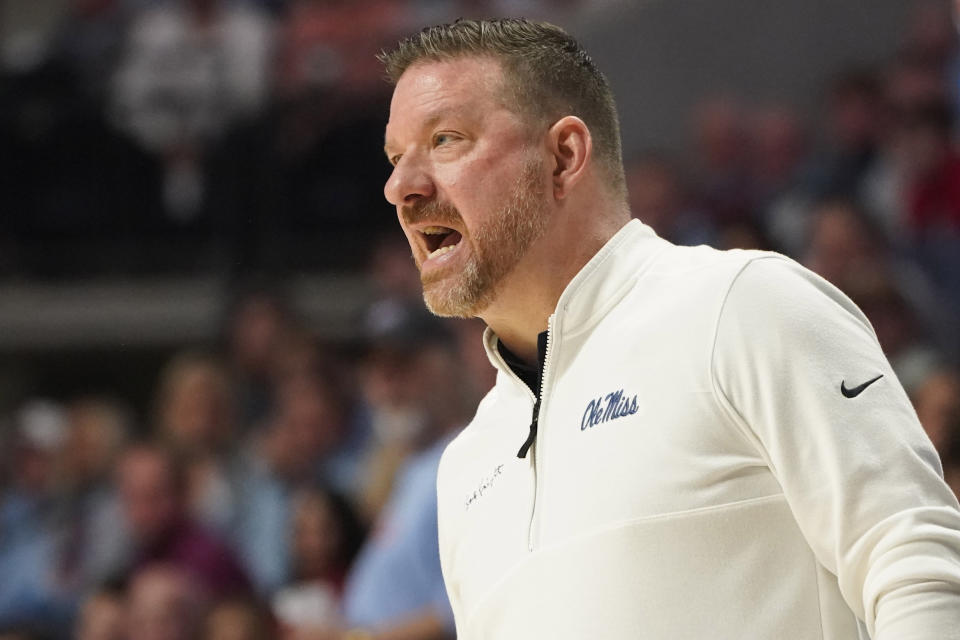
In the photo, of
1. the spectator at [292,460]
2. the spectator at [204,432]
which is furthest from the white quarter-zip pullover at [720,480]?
the spectator at [204,432]

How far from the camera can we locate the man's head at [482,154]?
1.92m

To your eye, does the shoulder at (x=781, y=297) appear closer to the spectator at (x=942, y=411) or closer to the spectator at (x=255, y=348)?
the spectator at (x=942, y=411)

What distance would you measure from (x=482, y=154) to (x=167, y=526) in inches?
149

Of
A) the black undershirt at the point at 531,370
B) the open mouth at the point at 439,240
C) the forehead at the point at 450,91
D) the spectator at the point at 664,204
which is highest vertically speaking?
the forehead at the point at 450,91

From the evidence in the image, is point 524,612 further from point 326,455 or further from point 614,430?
point 326,455

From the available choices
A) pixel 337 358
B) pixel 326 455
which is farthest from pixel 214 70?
pixel 326 455

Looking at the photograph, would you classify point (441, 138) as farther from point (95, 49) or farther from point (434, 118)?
point (95, 49)

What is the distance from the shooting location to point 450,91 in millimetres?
1942

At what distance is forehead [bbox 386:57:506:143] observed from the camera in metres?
1.93

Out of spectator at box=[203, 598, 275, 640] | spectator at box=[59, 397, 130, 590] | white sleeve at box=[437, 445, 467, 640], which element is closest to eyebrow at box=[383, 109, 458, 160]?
white sleeve at box=[437, 445, 467, 640]

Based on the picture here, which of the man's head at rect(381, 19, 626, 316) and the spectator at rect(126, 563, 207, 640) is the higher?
the man's head at rect(381, 19, 626, 316)

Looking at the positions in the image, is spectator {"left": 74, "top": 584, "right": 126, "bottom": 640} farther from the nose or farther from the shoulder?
the shoulder

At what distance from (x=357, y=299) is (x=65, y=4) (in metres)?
2.62

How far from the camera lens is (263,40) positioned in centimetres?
712
